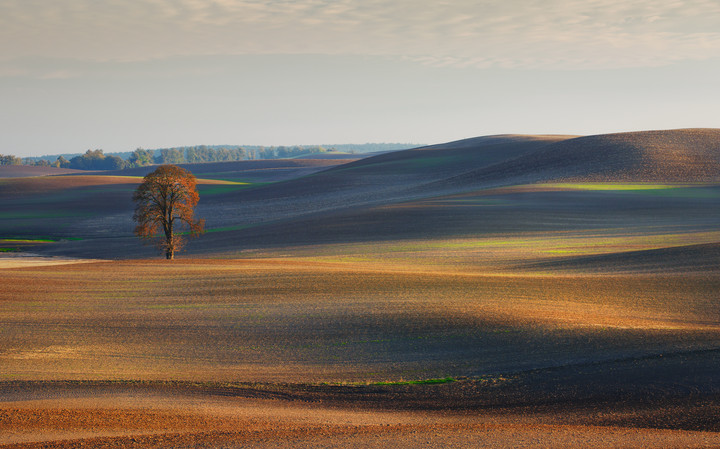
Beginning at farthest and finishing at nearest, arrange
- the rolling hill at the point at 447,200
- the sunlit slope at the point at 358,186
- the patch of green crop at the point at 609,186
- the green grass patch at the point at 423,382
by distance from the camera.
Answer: the sunlit slope at the point at 358,186, the patch of green crop at the point at 609,186, the rolling hill at the point at 447,200, the green grass patch at the point at 423,382

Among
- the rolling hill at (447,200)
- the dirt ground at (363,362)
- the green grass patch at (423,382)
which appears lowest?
the green grass patch at (423,382)

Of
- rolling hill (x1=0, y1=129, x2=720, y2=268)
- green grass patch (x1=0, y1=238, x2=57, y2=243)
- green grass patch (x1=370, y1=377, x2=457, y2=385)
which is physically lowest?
green grass patch (x1=0, y1=238, x2=57, y2=243)

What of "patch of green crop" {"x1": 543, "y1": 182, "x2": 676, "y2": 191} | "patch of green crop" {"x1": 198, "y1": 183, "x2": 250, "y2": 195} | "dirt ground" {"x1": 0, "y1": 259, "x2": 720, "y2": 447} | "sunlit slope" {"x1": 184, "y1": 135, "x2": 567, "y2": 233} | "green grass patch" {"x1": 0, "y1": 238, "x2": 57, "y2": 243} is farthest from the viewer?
"patch of green crop" {"x1": 198, "y1": 183, "x2": 250, "y2": 195}

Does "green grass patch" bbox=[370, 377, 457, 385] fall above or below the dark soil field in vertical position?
below

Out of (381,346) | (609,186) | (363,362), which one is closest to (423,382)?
(363,362)

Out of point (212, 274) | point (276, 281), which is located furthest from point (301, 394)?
point (212, 274)

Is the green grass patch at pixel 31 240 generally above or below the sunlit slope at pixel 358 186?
below

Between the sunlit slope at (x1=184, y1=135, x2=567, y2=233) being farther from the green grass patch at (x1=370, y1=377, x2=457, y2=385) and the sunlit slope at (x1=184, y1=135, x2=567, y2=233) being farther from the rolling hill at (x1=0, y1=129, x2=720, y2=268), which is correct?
the green grass patch at (x1=370, y1=377, x2=457, y2=385)

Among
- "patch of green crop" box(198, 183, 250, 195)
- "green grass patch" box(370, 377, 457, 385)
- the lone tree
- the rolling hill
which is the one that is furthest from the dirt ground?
"patch of green crop" box(198, 183, 250, 195)

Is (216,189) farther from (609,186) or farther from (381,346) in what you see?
(381,346)

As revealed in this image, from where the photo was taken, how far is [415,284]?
24.4m

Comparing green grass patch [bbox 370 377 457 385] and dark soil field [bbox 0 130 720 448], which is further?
green grass patch [bbox 370 377 457 385]

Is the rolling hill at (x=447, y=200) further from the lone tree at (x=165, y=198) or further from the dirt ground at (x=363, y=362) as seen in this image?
the dirt ground at (x=363, y=362)

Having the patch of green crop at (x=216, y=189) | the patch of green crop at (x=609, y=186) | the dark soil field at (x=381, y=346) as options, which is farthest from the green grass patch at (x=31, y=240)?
the patch of green crop at (x=609, y=186)
